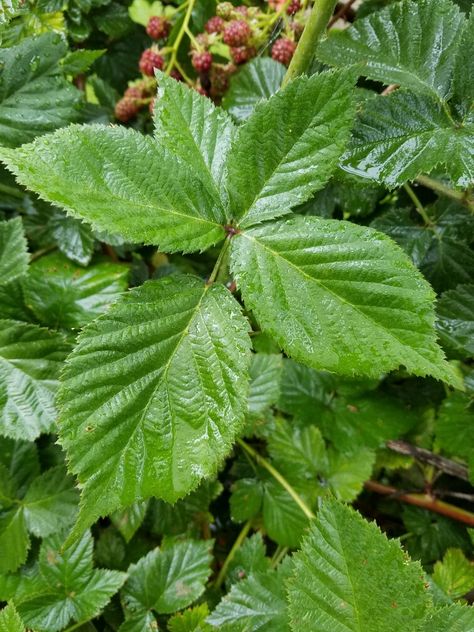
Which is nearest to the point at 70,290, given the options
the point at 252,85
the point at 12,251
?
the point at 12,251

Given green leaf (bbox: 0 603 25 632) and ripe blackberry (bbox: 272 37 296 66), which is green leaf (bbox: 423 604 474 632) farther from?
ripe blackberry (bbox: 272 37 296 66)

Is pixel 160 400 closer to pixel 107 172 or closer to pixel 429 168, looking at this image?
pixel 107 172

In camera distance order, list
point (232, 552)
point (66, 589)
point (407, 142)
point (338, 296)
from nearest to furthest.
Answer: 1. point (338, 296)
2. point (407, 142)
3. point (66, 589)
4. point (232, 552)

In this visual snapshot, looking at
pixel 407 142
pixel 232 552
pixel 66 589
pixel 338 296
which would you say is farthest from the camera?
pixel 232 552

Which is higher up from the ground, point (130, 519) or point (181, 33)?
point (181, 33)

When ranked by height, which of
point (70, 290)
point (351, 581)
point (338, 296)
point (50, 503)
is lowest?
point (50, 503)

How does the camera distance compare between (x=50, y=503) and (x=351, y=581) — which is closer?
(x=351, y=581)

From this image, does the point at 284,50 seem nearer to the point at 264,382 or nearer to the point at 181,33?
the point at 181,33
